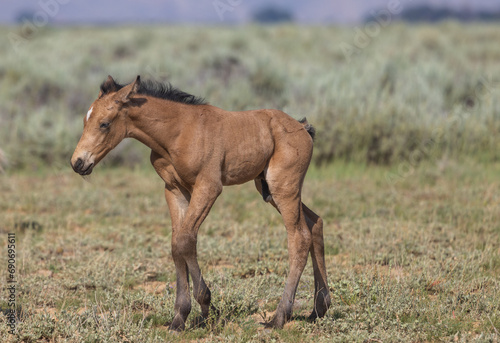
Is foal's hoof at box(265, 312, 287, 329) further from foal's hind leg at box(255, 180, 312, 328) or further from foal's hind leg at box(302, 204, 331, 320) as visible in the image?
foal's hind leg at box(302, 204, 331, 320)

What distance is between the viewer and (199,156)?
4312mm

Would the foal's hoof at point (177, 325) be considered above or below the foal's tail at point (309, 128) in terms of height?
below

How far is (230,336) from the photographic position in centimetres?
450

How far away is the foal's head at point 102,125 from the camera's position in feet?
→ 13.6

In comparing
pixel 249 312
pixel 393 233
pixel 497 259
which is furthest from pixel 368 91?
pixel 249 312

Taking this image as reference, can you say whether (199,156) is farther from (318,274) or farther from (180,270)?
(318,274)

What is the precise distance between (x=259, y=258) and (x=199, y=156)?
2.77m

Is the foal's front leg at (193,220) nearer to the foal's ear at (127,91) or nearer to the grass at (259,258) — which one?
the grass at (259,258)

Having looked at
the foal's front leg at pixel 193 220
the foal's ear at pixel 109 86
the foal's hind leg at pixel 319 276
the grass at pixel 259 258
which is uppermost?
the foal's ear at pixel 109 86

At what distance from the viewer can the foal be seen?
13.8 feet

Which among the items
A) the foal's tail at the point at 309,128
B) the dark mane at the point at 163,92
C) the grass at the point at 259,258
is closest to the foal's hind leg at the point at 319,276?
the grass at the point at 259,258

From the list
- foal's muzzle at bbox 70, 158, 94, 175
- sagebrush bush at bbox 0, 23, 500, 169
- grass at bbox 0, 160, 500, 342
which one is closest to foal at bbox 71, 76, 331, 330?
foal's muzzle at bbox 70, 158, 94, 175

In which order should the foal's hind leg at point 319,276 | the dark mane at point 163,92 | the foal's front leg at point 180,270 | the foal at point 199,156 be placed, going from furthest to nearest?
the foal's hind leg at point 319,276 < the foal's front leg at point 180,270 < the dark mane at point 163,92 < the foal at point 199,156

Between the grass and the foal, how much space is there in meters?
0.47
